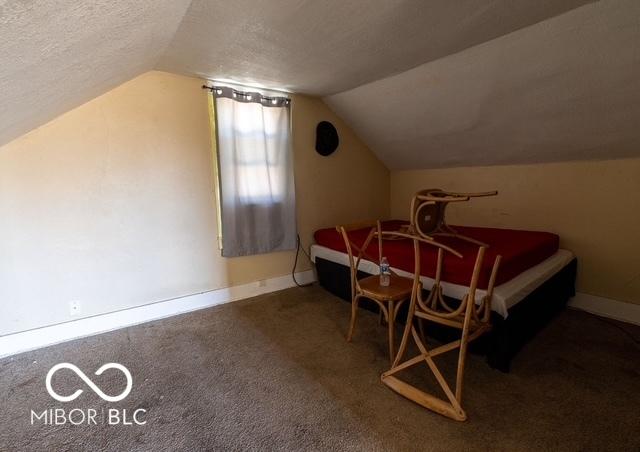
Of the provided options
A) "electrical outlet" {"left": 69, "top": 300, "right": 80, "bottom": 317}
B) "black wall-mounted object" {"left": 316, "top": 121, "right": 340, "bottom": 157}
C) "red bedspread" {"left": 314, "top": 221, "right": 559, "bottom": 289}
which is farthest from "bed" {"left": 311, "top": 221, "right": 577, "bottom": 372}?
"electrical outlet" {"left": 69, "top": 300, "right": 80, "bottom": 317}

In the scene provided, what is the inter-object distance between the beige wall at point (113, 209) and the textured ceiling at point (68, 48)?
0.78 feet

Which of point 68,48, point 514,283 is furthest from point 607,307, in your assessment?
point 68,48

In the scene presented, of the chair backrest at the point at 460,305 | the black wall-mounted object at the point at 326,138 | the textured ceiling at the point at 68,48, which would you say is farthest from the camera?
the black wall-mounted object at the point at 326,138

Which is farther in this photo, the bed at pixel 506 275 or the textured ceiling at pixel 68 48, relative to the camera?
the bed at pixel 506 275

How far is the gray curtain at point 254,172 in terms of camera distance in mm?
2859

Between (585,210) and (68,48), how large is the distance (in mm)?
3640

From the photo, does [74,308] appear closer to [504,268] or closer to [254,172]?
[254,172]

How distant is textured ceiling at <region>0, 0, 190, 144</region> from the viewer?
97cm

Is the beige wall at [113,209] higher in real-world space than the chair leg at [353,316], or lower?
higher

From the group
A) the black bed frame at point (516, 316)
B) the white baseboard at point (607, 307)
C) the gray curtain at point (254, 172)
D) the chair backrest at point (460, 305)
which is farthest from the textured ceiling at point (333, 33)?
the white baseboard at point (607, 307)

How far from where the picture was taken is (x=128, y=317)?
2617 mm

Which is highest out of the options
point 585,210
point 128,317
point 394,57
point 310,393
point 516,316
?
point 394,57

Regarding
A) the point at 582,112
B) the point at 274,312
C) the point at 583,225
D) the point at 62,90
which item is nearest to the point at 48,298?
the point at 62,90

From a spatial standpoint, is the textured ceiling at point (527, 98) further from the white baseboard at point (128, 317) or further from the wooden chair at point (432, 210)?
the white baseboard at point (128, 317)
